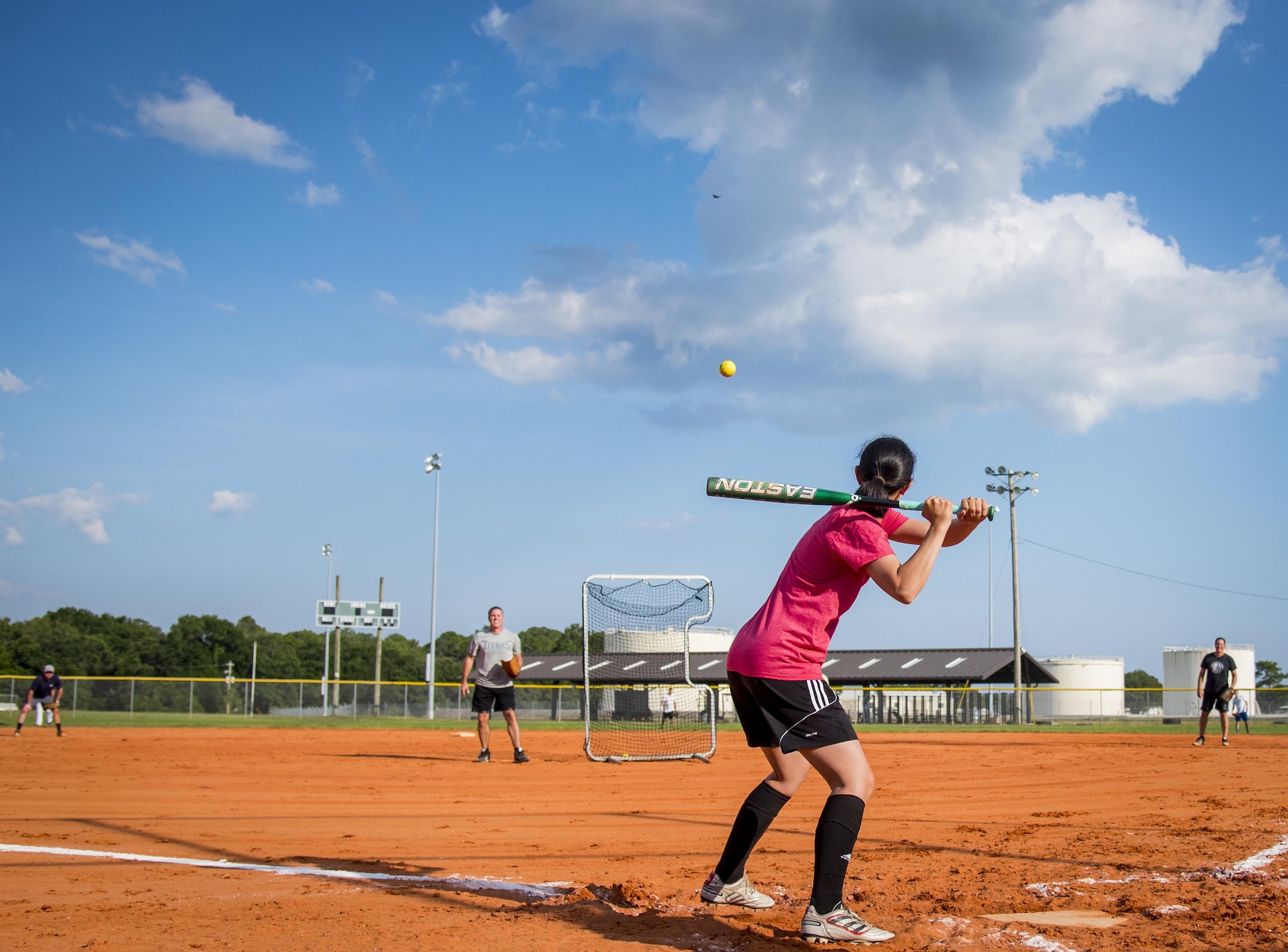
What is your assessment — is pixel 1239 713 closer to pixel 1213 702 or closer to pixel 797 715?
pixel 1213 702

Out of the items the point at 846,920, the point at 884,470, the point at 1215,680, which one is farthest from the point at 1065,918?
the point at 1215,680

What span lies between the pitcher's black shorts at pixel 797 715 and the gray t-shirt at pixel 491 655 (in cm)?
951

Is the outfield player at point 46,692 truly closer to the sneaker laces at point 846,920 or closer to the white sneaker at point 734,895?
the white sneaker at point 734,895

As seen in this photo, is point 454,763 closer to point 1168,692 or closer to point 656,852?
point 656,852

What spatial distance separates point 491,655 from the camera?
1303 centimetres

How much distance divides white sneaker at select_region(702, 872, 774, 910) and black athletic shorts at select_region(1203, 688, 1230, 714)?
1423 cm

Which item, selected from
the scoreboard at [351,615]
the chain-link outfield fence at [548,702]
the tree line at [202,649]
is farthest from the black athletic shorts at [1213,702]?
the tree line at [202,649]

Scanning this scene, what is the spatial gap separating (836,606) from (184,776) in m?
9.47

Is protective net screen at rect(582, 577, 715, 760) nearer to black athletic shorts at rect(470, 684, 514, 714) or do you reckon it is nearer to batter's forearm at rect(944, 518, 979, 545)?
black athletic shorts at rect(470, 684, 514, 714)

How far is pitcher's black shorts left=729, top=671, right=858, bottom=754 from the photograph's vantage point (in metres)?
3.72

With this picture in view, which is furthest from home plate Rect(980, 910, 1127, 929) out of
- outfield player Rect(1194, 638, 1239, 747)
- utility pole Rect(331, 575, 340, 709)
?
utility pole Rect(331, 575, 340, 709)

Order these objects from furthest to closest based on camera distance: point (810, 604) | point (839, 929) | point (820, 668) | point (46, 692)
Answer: point (46, 692), point (810, 604), point (820, 668), point (839, 929)

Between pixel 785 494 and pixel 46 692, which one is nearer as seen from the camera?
pixel 785 494

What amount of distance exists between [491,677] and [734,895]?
936 centimetres
